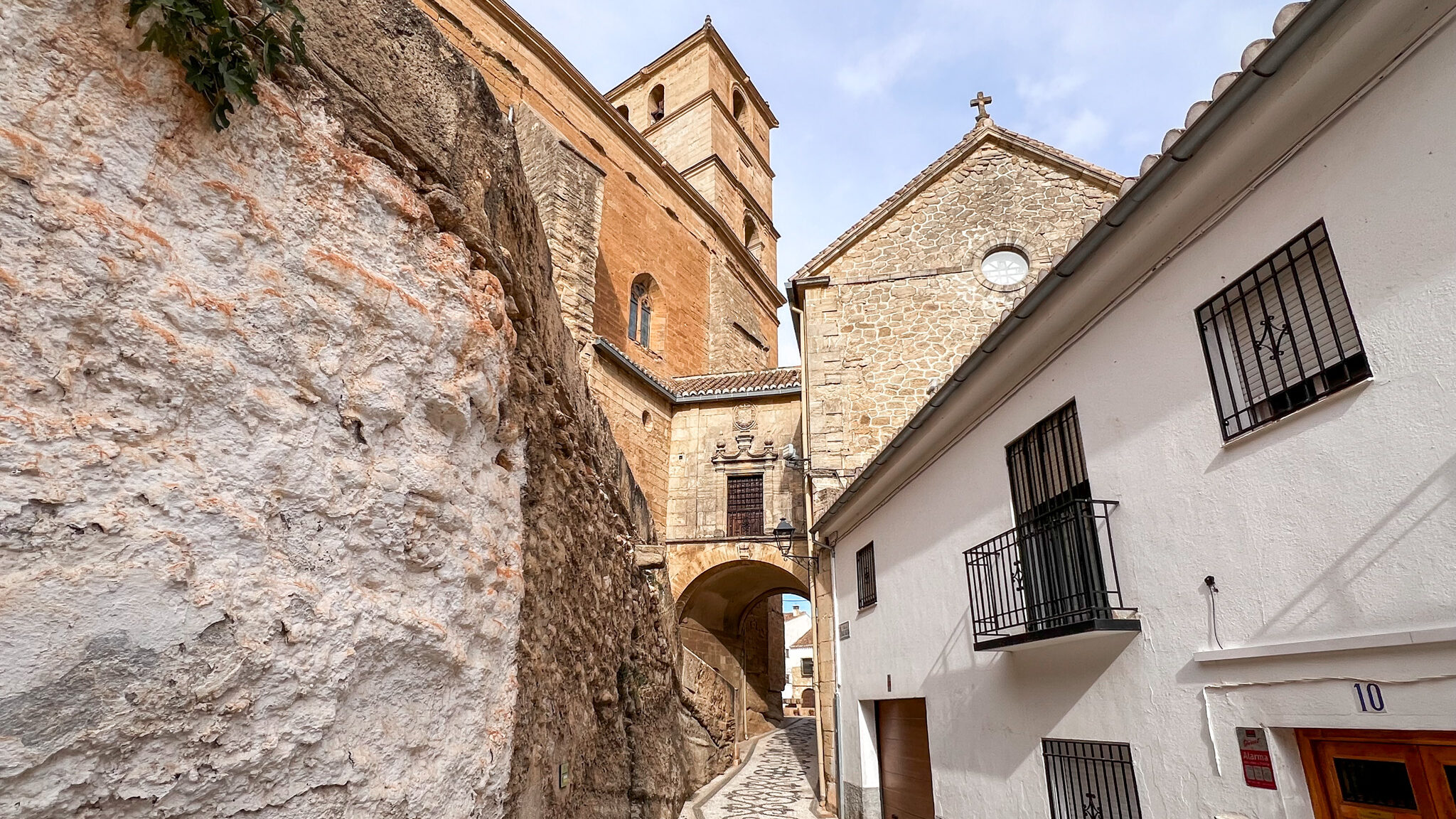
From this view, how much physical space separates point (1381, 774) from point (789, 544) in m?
9.89

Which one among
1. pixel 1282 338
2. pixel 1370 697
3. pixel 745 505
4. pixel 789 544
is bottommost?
pixel 1370 697

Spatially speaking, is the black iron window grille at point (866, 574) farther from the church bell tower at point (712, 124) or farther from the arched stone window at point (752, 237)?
the arched stone window at point (752, 237)

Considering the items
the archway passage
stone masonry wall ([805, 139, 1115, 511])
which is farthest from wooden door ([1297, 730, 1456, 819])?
the archway passage

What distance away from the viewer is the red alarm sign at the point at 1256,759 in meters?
3.20

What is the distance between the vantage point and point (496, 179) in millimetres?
3010

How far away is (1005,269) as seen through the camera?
10398 millimetres

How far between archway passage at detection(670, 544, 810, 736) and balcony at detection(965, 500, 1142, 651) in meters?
7.26

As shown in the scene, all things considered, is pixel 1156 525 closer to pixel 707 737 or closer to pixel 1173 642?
pixel 1173 642

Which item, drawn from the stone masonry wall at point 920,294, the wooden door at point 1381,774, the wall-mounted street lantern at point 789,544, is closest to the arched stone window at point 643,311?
the wall-mounted street lantern at point 789,544

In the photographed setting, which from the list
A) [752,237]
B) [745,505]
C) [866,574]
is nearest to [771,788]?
[866,574]

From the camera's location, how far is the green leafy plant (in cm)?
180

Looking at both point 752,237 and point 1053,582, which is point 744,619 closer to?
point 1053,582

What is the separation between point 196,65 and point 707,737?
9672 mm

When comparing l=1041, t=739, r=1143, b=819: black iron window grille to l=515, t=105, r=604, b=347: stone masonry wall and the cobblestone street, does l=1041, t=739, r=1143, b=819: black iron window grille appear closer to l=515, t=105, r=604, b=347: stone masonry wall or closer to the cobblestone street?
the cobblestone street
